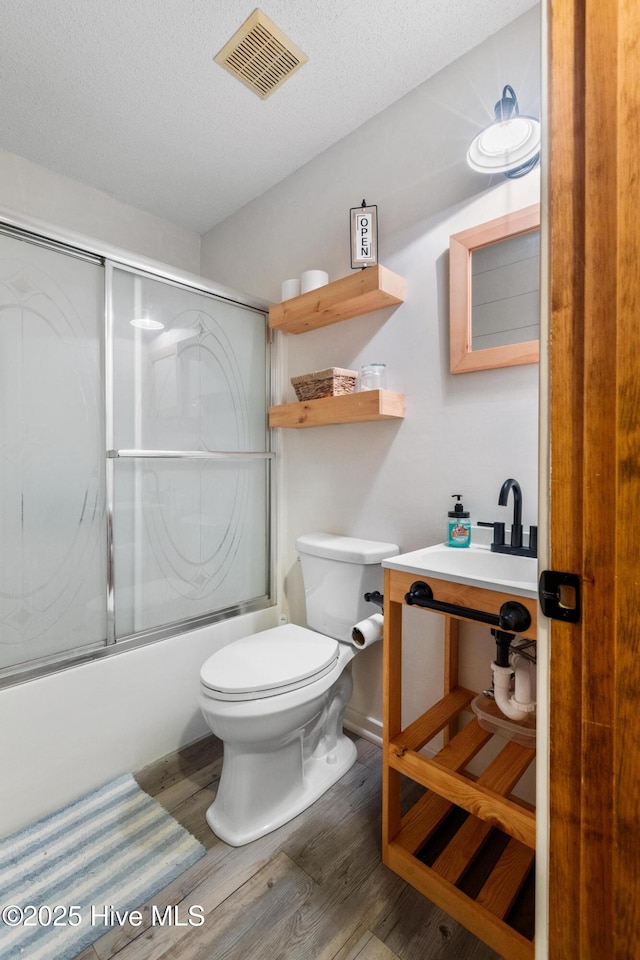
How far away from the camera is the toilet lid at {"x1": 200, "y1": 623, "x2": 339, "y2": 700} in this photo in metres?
1.29

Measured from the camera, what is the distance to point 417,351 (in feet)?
5.28

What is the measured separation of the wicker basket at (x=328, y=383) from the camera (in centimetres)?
171

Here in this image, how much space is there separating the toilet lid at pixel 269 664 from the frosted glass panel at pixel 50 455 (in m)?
0.55

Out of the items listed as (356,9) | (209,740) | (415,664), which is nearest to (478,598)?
(415,664)

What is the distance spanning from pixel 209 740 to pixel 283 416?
141 cm

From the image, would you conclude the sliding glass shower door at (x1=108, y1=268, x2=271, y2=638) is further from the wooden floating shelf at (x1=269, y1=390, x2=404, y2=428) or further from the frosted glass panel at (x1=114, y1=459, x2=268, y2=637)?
the wooden floating shelf at (x1=269, y1=390, x2=404, y2=428)

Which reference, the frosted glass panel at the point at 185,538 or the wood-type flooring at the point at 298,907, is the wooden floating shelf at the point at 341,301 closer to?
the frosted glass panel at the point at 185,538

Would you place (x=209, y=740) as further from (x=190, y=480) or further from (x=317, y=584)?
(x=190, y=480)

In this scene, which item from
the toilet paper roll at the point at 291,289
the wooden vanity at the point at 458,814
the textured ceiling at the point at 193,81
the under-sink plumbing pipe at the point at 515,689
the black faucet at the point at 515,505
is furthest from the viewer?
the toilet paper roll at the point at 291,289

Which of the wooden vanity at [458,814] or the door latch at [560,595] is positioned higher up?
the door latch at [560,595]

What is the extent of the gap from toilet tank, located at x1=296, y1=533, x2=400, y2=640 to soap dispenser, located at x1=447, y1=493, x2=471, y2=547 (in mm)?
278

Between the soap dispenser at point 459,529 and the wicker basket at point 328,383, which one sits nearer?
the soap dispenser at point 459,529

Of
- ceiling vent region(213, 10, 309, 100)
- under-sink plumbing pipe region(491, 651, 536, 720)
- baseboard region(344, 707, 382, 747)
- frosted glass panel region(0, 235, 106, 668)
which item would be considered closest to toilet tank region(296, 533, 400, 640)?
baseboard region(344, 707, 382, 747)

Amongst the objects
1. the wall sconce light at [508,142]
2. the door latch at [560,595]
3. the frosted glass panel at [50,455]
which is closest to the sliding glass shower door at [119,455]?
the frosted glass panel at [50,455]
